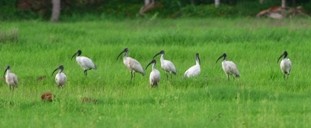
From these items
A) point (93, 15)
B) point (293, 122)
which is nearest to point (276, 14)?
point (93, 15)

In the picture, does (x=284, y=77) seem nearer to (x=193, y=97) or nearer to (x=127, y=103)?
(x=193, y=97)

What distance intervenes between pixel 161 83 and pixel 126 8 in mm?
23075

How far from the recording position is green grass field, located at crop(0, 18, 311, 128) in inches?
456

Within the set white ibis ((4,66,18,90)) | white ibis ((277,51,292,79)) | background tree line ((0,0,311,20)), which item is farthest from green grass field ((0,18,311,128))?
background tree line ((0,0,311,20))

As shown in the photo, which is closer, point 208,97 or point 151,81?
point 208,97

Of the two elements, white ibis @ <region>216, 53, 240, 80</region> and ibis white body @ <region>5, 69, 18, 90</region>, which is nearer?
ibis white body @ <region>5, 69, 18, 90</region>

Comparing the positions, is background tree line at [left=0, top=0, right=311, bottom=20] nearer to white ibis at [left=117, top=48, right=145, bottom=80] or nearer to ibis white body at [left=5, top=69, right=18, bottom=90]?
white ibis at [left=117, top=48, right=145, bottom=80]

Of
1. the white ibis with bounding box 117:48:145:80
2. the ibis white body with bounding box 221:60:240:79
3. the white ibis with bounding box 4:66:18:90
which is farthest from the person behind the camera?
the white ibis with bounding box 117:48:145:80

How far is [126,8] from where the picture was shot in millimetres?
38781

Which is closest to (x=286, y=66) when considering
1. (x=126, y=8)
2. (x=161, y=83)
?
(x=161, y=83)

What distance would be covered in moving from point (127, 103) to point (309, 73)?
5.28m

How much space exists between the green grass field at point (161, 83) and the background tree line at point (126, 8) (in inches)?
332

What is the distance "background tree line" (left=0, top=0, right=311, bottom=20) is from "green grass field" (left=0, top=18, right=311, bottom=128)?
8444 mm

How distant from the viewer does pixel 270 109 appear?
1212 cm
